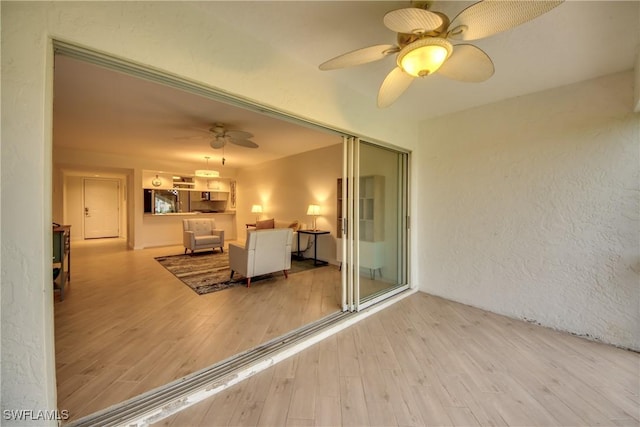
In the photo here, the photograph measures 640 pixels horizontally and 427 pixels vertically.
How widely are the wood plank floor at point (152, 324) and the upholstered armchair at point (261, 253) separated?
25 centimetres

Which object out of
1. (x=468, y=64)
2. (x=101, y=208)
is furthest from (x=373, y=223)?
(x=101, y=208)

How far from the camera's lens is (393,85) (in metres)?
1.75

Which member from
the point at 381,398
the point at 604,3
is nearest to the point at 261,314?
the point at 381,398

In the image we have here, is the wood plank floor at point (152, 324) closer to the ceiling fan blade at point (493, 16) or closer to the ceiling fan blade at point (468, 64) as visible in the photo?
the ceiling fan blade at point (468, 64)

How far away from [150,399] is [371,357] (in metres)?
1.53

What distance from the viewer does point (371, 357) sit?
200 cm

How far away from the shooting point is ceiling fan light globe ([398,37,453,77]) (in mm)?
1311

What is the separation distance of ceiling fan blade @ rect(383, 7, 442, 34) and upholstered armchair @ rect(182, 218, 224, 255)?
581cm

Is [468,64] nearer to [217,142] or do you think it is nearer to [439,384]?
[439,384]

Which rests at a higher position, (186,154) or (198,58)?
(186,154)

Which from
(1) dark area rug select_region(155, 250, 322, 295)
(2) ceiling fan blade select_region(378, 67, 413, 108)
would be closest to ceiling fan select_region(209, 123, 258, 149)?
(1) dark area rug select_region(155, 250, 322, 295)

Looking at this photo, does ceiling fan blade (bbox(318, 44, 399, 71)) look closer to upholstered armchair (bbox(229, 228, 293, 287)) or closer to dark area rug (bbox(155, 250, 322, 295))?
upholstered armchair (bbox(229, 228, 293, 287))

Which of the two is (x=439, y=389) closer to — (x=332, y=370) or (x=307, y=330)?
(x=332, y=370)

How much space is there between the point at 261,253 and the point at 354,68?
9.06ft
